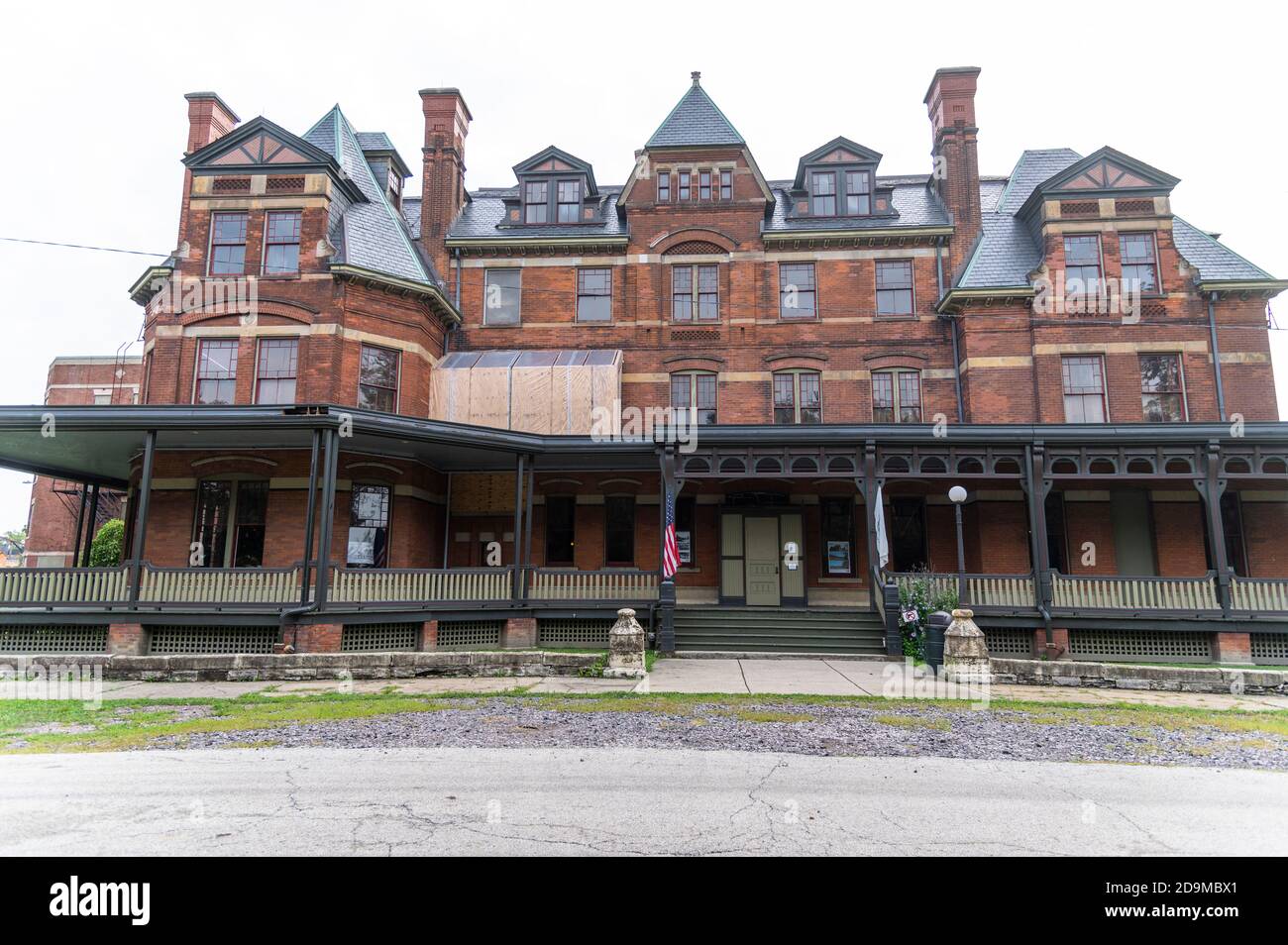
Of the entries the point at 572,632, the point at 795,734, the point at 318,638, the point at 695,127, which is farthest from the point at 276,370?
the point at 795,734

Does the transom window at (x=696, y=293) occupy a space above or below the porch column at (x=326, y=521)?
above

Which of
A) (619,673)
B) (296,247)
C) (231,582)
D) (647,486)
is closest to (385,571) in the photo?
(231,582)

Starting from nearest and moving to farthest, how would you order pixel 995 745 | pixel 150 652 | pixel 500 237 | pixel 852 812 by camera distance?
pixel 852 812 < pixel 995 745 < pixel 150 652 < pixel 500 237

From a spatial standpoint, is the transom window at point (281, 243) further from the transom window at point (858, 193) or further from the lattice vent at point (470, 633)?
the transom window at point (858, 193)

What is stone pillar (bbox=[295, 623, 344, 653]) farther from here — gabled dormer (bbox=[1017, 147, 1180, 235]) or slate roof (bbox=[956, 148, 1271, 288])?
gabled dormer (bbox=[1017, 147, 1180, 235])

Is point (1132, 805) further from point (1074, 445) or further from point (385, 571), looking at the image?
point (385, 571)

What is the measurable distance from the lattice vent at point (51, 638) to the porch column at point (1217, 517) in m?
23.8

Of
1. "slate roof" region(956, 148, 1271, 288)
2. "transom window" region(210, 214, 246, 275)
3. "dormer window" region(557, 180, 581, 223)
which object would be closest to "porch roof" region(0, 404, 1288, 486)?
"transom window" region(210, 214, 246, 275)

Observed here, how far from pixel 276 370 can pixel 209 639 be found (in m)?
7.60

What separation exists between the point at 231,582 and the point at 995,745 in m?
Answer: 14.2

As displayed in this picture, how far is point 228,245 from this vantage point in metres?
19.3

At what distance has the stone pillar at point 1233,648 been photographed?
14.8 meters

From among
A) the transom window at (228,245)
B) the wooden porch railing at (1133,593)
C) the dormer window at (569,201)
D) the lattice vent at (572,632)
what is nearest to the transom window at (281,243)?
the transom window at (228,245)

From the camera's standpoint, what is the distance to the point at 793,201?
73.7ft
